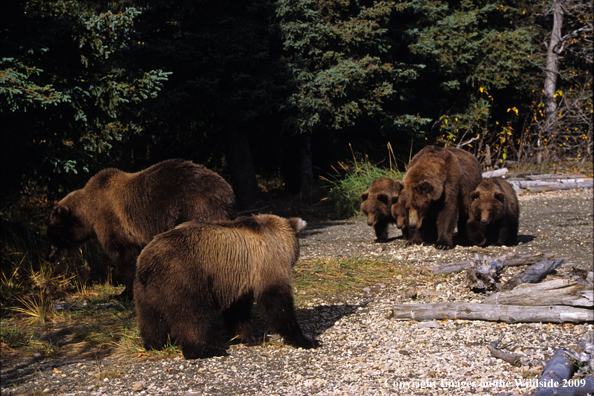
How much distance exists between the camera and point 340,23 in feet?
42.8

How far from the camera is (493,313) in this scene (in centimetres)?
520

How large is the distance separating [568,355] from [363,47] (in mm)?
10220

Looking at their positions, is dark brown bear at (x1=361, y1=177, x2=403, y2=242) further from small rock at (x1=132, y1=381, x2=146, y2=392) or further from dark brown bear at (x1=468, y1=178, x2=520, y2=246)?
small rock at (x1=132, y1=381, x2=146, y2=392)

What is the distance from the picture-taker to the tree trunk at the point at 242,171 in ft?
44.7

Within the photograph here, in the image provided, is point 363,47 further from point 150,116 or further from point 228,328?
point 228,328

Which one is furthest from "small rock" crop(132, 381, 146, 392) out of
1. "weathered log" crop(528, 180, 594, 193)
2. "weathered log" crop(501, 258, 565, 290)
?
"weathered log" crop(528, 180, 594, 193)

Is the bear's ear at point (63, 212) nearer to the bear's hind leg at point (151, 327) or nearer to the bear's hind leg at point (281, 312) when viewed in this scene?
the bear's hind leg at point (151, 327)

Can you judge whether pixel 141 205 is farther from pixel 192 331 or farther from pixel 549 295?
pixel 549 295

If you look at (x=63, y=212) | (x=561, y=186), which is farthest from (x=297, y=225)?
(x=561, y=186)

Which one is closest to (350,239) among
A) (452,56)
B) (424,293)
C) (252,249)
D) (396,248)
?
(396,248)

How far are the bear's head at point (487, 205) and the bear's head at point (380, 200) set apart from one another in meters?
1.12

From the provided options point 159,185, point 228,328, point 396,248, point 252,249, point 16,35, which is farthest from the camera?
point 396,248

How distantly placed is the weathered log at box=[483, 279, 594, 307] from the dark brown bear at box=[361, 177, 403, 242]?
3346 millimetres

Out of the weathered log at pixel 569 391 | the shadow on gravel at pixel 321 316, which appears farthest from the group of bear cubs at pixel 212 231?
the weathered log at pixel 569 391
